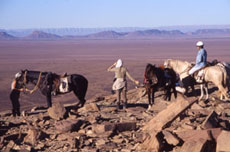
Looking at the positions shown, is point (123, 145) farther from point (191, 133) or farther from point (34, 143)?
point (34, 143)

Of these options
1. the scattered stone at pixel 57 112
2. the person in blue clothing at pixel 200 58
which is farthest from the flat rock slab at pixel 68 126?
the person in blue clothing at pixel 200 58

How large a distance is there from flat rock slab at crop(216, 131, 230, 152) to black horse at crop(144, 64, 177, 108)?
6.16 meters

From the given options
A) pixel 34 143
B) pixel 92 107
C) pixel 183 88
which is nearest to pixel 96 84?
pixel 183 88

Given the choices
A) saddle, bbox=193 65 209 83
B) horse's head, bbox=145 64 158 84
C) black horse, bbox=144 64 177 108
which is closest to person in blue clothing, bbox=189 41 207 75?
saddle, bbox=193 65 209 83

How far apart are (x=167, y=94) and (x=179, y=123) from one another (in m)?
5.67

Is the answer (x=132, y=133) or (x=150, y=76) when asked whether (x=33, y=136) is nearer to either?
(x=132, y=133)

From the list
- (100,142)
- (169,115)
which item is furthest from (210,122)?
(100,142)

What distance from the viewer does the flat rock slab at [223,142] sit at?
714 centimetres

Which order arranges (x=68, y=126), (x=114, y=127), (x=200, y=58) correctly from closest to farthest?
(x=114, y=127), (x=68, y=126), (x=200, y=58)

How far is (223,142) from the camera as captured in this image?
23.7 ft

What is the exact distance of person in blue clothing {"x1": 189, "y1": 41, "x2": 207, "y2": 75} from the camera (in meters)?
15.1

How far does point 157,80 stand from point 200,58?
8.40 feet

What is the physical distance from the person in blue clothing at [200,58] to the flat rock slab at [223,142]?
810cm

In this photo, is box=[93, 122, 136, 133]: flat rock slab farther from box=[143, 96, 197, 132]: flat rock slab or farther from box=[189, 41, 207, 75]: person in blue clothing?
box=[189, 41, 207, 75]: person in blue clothing
